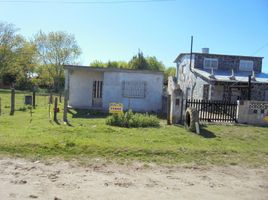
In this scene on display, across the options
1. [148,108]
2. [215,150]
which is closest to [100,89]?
[148,108]

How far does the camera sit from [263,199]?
5.50 metres

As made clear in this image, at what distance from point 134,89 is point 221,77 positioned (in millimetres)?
9104

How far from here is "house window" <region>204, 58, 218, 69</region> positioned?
29.7 metres

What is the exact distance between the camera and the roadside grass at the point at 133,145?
811cm

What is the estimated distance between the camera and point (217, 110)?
16.6 meters

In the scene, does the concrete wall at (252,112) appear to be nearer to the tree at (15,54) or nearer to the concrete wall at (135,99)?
the concrete wall at (135,99)

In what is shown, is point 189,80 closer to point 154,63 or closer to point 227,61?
point 227,61

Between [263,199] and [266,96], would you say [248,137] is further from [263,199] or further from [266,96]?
[266,96]

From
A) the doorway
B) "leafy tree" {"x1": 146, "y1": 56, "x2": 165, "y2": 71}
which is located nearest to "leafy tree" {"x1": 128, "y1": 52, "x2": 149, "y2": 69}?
"leafy tree" {"x1": 146, "y1": 56, "x2": 165, "y2": 71}

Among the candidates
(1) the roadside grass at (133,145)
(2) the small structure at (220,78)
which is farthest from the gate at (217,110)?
(1) the roadside grass at (133,145)

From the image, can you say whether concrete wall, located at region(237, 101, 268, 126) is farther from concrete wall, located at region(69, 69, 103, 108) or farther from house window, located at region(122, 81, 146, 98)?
concrete wall, located at region(69, 69, 103, 108)

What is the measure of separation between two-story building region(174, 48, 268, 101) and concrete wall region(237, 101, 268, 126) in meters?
7.65

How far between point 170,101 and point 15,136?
7795 millimetres

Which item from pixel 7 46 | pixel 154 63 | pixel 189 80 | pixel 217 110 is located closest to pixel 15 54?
pixel 7 46
